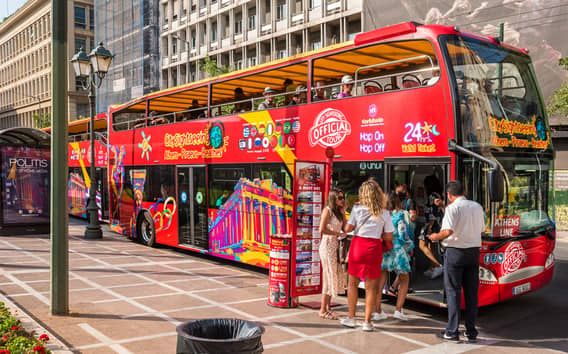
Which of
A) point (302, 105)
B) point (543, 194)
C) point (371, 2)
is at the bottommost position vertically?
point (543, 194)

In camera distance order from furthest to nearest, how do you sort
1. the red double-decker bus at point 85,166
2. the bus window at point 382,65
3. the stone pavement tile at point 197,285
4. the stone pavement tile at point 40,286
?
the red double-decker bus at point 85,166, the stone pavement tile at point 197,285, the stone pavement tile at point 40,286, the bus window at point 382,65

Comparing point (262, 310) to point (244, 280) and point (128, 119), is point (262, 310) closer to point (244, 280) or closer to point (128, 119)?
point (244, 280)

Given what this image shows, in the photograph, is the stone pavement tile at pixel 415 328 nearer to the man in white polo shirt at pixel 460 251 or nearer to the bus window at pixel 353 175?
the man in white polo shirt at pixel 460 251

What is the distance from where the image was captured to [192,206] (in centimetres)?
1305

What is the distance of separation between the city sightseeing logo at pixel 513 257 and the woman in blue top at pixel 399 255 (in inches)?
49.1

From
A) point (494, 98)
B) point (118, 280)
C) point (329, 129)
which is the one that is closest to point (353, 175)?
point (329, 129)

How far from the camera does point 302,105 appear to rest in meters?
9.72

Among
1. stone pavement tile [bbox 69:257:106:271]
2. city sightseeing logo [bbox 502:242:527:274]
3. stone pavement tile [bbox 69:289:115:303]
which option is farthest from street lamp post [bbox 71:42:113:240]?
city sightseeing logo [bbox 502:242:527:274]

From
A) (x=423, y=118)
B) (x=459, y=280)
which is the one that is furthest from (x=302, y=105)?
(x=459, y=280)

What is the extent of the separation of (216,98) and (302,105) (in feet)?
12.7

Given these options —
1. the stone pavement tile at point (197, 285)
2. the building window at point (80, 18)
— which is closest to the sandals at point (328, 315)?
the stone pavement tile at point (197, 285)

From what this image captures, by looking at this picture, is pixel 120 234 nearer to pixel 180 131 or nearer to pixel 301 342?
pixel 180 131

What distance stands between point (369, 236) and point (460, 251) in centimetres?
109

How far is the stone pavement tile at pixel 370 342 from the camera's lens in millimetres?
6438
